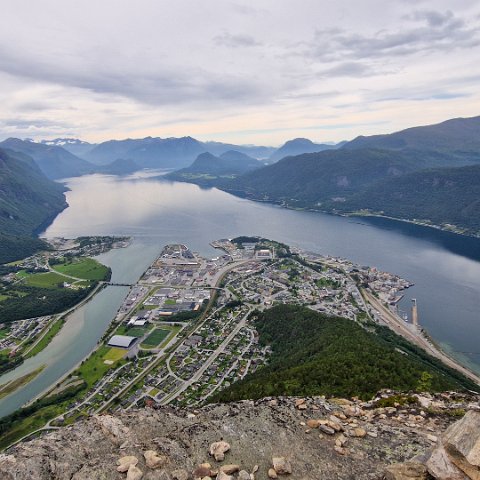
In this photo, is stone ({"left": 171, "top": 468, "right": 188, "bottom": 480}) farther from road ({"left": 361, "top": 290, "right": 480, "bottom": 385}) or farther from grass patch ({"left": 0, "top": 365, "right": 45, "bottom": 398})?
grass patch ({"left": 0, "top": 365, "right": 45, "bottom": 398})

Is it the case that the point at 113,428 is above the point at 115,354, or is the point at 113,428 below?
above

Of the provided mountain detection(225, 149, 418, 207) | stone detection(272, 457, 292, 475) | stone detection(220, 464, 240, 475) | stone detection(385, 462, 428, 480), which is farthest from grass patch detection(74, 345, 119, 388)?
mountain detection(225, 149, 418, 207)

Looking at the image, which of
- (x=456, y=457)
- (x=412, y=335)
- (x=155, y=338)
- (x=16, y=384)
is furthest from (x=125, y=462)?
(x=412, y=335)

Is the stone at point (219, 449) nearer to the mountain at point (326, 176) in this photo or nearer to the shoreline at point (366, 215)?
the shoreline at point (366, 215)

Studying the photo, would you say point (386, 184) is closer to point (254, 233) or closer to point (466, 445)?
point (254, 233)

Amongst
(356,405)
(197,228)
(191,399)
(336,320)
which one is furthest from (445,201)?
(356,405)
